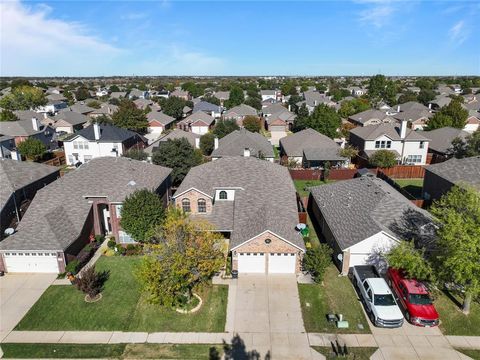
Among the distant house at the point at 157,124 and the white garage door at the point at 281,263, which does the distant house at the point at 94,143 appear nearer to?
the distant house at the point at 157,124

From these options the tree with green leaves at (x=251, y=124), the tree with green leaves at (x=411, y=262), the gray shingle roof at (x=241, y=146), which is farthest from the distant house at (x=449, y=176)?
the tree with green leaves at (x=251, y=124)

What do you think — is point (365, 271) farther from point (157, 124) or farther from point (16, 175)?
point (157, 124)

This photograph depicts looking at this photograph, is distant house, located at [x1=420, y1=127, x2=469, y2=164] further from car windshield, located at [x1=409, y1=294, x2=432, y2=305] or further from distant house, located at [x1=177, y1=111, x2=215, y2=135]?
distant house, located at [x1=177, y1=111, x2=215, y2=135]

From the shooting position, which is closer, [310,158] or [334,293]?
[334,293]

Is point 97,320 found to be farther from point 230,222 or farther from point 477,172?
point 477,172

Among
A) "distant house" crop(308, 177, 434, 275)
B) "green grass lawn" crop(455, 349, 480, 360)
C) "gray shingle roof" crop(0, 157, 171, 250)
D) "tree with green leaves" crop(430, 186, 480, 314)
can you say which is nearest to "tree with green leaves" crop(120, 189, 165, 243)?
"gray shingle roof" crop(0, 157, 171, 250)

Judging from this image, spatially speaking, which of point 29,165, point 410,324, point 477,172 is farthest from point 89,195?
point 477,172

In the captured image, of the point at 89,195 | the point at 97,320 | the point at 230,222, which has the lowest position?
the point at 97,320
